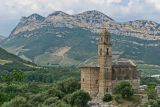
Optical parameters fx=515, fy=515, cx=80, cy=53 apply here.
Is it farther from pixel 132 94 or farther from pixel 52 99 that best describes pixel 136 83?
pixel 52 99

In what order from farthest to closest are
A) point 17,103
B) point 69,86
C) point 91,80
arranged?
point 69,86 < point 91,80 < point 17,103

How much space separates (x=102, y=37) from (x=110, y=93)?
11.3 meters

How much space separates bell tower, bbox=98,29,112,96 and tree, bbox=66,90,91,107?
486 centimetres

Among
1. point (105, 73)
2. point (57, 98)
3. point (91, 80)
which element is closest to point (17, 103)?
point (57, 98)

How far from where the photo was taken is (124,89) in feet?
325

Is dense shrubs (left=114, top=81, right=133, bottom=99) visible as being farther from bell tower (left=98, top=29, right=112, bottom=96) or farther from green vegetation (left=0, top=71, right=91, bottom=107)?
green vegetation (left=0, top=71, right=91, bottom=107)

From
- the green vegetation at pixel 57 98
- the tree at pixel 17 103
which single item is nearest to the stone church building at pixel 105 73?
the green vegetation at pixel 57 98

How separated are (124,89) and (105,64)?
7217 millimetres

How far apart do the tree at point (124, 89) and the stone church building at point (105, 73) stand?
234cm

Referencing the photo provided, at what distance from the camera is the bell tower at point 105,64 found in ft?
338

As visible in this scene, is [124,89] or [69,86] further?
[69,86]

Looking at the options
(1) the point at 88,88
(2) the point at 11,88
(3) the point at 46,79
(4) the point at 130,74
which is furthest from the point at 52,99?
(3) the point at 46,79

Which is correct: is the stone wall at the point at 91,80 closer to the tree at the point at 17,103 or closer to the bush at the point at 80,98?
the bush at the point at 80,98

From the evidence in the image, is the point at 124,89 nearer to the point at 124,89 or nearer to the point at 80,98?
the point at 124,89
